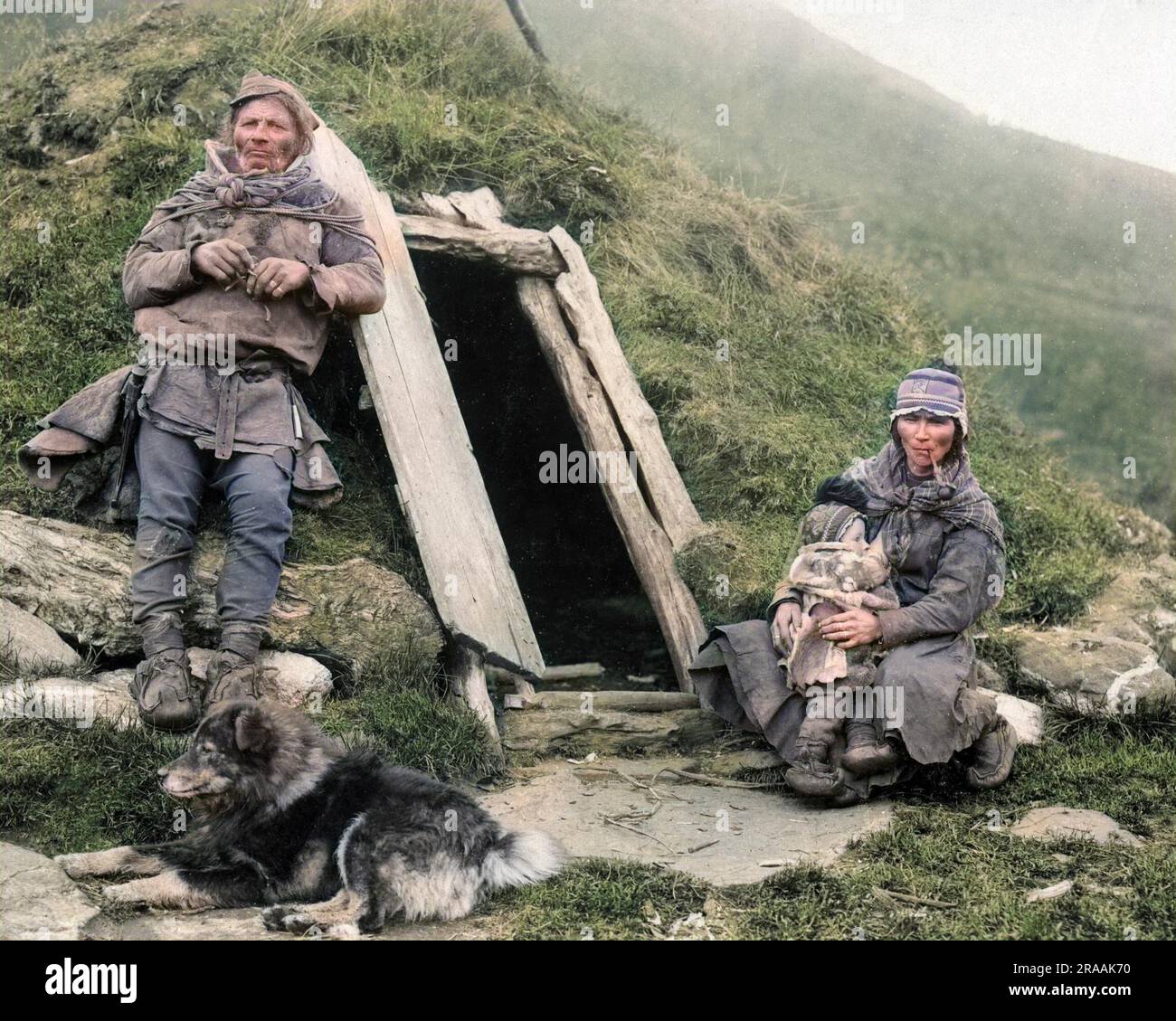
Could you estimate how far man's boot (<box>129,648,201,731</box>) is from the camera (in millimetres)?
5012

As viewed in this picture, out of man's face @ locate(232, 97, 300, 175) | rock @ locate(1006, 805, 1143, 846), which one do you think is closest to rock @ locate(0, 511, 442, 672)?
man's face @ locate(232, 97, 300, 175)

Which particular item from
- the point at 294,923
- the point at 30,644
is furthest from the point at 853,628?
the point at 30,644

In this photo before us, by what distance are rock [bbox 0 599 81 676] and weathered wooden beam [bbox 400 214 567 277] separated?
10.9ft

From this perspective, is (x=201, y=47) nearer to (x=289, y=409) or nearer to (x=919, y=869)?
(x=289, y=409)

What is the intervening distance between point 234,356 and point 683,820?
3.03 metres

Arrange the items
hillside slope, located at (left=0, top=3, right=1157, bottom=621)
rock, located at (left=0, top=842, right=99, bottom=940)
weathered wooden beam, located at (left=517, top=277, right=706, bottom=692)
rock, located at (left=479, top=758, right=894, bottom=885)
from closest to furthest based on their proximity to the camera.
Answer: rock, located at (left=0, top=842, right=99, bottom=940)
rock, located at (left=479, top=758, right=894, bottom=885)
weathered wooden beam, located at (left=517, top=277, right=706, bottom=692)
hillside slope, located at (left=0, top=3, right=1157, bottom=621)

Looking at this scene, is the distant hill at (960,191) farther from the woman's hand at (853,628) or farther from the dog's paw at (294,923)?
the dog's paw at (294,923)

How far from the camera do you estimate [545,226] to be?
8.40m

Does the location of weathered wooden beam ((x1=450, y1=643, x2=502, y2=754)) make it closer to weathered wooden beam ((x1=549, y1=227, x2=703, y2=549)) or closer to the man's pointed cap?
weathered wooden beam ((x1=549, y1=227, x2=703, y2=549))

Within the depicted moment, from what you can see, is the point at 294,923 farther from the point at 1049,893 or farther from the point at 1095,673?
the point at 1095,673

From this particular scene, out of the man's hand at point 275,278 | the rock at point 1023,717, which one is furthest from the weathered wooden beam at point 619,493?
the man's hand at point 275,278

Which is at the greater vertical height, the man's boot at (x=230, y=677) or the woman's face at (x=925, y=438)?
the woman's face at (x=925, y=438)

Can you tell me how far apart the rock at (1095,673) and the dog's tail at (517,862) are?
129 inches

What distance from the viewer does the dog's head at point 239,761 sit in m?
4.20
